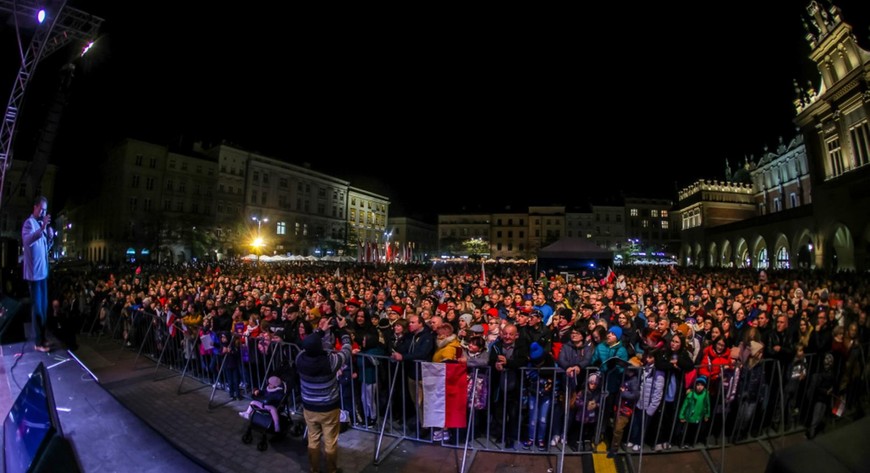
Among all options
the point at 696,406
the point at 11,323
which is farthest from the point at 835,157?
the point at 11,323

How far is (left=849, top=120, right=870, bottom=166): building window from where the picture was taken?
93.0 ft

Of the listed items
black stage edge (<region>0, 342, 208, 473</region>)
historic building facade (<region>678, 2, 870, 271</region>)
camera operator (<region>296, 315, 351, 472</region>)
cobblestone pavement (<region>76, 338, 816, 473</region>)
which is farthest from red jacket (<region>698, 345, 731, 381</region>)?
historic building facade (<region>678, 2, 870, 271</region>)

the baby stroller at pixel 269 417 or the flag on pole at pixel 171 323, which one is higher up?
the flag on pole at pixel 171 323

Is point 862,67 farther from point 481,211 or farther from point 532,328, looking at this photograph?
point 481,211

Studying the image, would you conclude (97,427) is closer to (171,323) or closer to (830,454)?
(171,323)

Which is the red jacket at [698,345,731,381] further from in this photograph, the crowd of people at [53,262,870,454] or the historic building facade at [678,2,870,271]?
the historic building facade at [678,2,870,271]

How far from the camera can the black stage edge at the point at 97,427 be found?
15.8 feet

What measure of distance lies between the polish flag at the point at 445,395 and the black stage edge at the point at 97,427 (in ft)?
9.44

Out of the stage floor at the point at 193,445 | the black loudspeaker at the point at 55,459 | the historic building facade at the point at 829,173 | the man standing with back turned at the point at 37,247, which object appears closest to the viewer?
the black loudspeaker at the point at 55,459

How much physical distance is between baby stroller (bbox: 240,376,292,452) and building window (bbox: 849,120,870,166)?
40432 millimetres

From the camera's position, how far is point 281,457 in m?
5.29

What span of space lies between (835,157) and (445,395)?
42121 millimetres

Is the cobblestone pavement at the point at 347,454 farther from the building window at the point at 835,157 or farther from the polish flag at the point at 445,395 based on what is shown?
the building window at the point at 835,157

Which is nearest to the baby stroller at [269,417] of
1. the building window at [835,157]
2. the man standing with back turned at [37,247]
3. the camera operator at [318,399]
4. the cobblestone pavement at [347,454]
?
the cobblestone pavement at [347,454]
